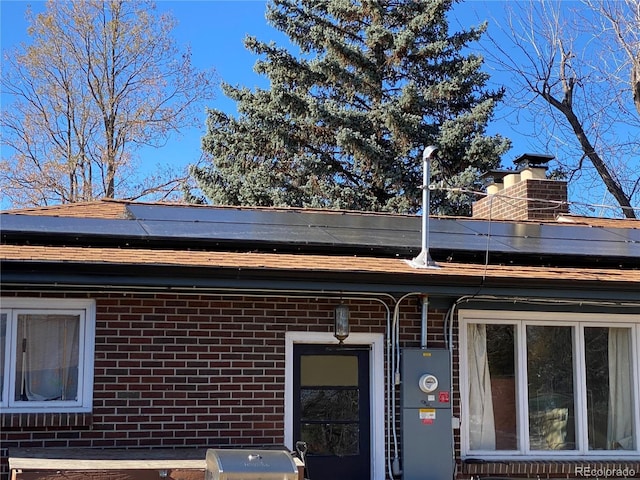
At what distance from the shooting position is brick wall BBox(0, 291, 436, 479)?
679cm

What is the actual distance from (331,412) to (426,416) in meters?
0.94

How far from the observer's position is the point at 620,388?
26.8 feet

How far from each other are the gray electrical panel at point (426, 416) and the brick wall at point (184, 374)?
94cm

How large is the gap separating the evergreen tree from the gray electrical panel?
1235 cm

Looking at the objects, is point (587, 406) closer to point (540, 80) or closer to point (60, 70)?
point (540, 80)

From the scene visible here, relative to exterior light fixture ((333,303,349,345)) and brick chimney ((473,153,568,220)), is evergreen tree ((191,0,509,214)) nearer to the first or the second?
brick chimney ((473,153,568,220))

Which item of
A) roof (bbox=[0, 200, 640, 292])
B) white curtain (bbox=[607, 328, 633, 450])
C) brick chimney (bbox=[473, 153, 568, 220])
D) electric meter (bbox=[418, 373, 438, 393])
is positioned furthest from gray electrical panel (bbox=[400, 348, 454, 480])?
brick chimney (bbox=[473, 153, 568, 220])

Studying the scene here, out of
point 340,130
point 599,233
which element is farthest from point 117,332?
point 340,130

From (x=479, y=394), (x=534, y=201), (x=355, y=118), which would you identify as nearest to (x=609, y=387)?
(x=479, y=394)

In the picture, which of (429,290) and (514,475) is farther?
(514,475)

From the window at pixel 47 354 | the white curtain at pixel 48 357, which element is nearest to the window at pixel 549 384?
the window at pixel 47 354

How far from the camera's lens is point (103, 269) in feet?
20.6

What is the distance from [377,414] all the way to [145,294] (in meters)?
2.55

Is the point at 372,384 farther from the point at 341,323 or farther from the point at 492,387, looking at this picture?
the point at 492,387
